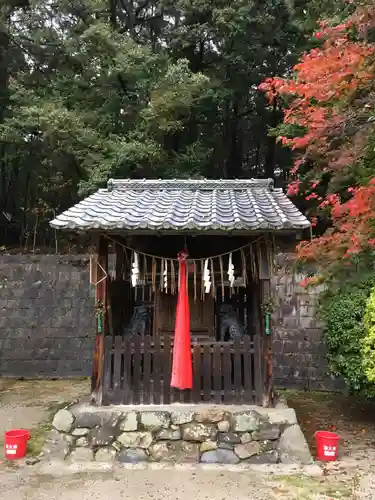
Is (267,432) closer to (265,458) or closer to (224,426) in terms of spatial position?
(265,458)

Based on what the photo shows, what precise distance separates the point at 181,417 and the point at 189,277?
2185 mm

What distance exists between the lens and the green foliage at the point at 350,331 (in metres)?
6.89

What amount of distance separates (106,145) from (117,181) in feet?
15.5

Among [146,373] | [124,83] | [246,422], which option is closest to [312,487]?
[246,422]

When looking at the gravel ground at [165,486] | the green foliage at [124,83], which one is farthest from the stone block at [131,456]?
the green foliage at [124,83]

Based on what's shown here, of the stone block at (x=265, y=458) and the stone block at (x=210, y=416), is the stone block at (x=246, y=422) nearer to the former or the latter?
the stone block at (x=210, y=416)

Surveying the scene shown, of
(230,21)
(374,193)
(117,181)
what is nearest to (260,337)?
(374,193)

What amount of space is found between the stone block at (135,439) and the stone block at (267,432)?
1.35m

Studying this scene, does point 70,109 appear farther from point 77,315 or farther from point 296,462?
point 296,462

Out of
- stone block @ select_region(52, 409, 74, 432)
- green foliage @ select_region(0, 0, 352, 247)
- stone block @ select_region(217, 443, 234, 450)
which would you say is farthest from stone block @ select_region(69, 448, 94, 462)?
green foliage @ select_region(0, 0, 352, 247)

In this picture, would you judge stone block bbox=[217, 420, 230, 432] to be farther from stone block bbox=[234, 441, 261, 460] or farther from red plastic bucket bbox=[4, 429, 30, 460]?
red plastic bucket bbox=[4, 429, 30, 460]

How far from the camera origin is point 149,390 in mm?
6207

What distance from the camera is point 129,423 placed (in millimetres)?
5848

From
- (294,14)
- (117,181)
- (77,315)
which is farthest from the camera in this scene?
(294,14)
